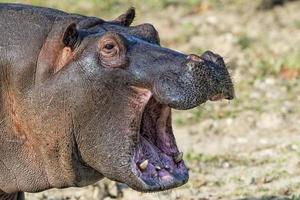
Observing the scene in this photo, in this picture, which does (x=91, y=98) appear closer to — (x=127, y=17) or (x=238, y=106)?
(x=127, y=17)

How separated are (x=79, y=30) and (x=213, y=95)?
677mm

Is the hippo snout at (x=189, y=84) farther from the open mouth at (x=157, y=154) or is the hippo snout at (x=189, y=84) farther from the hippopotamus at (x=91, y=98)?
the open mouth at (x=157, y=154)

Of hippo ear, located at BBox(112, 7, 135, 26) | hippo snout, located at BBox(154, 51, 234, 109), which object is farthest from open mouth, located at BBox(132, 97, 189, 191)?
hippo ear, located at BBox(112, 7, 135, 26)

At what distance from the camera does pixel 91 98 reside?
4598mm

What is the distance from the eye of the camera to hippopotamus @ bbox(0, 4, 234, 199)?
14.6 ft

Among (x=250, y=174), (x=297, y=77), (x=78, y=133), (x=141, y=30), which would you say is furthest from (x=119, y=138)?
(x=297, y=77)

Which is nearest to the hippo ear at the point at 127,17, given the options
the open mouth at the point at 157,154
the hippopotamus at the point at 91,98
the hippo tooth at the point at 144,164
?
the hippopotamus at the point at 91,98

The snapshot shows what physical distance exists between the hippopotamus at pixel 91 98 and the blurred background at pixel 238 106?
711mm

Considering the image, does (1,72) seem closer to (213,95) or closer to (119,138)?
(119,138)

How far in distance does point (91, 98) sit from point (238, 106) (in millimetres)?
4389

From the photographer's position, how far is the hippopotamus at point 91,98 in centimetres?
446

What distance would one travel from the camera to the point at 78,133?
4.64m

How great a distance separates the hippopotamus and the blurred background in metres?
0.71

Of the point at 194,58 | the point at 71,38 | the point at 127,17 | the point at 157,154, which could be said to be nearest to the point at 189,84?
the point at 194,58
